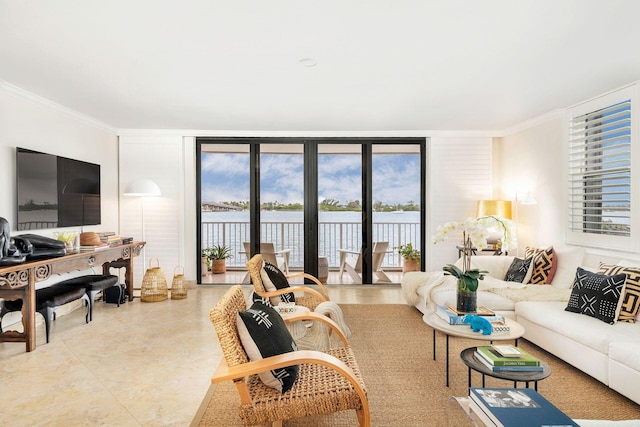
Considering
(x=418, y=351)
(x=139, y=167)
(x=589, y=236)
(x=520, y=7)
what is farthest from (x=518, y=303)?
(x=139, y=167)

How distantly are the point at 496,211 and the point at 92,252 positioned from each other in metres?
5.25

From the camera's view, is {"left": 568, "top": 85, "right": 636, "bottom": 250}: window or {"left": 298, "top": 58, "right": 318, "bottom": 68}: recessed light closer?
{"left": 298, "top": 58, "right": 318, "bottom": 68}: recessed light

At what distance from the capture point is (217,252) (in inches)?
239

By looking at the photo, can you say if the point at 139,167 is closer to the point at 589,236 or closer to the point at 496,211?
the point at 496,211

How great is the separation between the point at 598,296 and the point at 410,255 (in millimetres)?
3161

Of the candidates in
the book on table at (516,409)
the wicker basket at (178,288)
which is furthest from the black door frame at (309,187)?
the book on table at (516,409)

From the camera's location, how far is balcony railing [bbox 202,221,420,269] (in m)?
5.96

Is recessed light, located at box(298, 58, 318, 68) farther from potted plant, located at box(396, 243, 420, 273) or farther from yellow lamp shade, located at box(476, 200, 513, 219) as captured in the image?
potted plant, located at box(396, 243, 420, 273)

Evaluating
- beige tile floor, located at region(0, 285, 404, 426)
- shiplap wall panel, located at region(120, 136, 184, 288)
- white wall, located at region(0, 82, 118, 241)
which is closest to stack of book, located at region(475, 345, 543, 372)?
beige tile floor, located at region(0, 285, 404, 426)

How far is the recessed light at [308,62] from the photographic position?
3.03 m

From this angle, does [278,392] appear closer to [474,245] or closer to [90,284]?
[474,245]

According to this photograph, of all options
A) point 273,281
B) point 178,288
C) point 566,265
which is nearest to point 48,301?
point 178,288

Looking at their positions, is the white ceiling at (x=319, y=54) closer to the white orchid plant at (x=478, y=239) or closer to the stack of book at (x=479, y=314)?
the white orchid plant at (x=478, y=239)

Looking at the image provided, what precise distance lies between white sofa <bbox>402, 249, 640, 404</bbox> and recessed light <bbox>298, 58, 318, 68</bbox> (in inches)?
105
